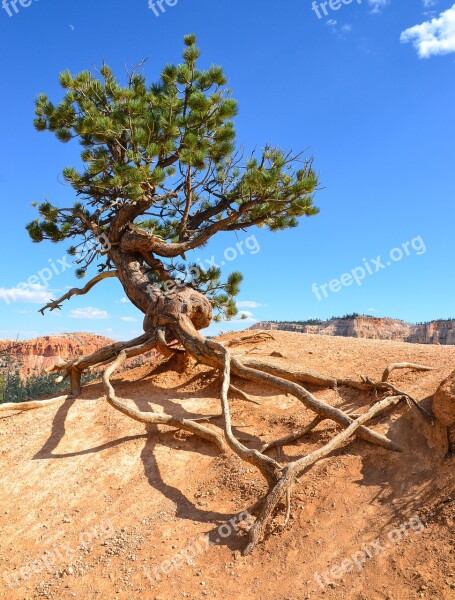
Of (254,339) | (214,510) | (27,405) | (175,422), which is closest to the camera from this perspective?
(214,510)

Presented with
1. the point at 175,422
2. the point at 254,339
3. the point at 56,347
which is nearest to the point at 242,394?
the point at 175,422

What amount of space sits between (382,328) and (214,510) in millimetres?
50576

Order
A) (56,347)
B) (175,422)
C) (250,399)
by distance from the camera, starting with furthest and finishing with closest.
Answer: (56,347)
(250,399)
(175,422)

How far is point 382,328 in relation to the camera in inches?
2048

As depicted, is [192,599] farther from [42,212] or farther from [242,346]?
[42,212]

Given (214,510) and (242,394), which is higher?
(242,394)

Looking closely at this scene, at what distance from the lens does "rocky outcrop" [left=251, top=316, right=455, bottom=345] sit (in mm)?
43188

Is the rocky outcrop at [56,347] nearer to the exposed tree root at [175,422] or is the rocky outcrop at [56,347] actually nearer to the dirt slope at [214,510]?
the dirt slope at [214,510]

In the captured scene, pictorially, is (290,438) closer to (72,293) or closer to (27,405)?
(27,405)

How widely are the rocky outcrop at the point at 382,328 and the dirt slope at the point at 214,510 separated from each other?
34.4 m

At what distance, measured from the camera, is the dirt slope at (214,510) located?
375 cm

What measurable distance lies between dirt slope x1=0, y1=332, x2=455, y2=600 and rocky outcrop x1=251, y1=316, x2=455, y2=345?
3440 centimetres

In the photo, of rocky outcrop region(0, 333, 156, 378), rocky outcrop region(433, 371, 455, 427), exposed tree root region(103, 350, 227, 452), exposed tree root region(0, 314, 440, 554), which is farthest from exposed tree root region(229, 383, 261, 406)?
rocky outcrop region(0, 333, 156, 378)

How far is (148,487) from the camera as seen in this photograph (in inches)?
218
